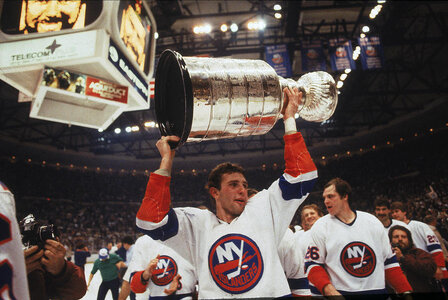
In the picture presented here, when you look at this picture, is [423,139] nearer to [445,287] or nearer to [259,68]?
[445,287]

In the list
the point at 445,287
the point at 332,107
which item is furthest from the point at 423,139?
the point at 332,107

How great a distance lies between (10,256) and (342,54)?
9095mm

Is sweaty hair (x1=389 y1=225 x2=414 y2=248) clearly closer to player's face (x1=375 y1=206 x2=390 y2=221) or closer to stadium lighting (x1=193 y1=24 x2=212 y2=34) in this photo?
player's face (x1=375 y1=206 x2=390 y2=221)

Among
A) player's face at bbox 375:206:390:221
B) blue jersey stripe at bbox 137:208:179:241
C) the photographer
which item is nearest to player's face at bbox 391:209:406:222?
player's face at bbox 375:206:390:221

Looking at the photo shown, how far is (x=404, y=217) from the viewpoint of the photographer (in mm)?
5160

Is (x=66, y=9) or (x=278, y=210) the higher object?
(x=66, y=9)

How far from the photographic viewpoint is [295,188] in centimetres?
170

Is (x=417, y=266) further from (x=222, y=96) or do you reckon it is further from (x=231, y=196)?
(x=222, y=96)

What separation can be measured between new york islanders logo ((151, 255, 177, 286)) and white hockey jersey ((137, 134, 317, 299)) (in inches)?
68.5

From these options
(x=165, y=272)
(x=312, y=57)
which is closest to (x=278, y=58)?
(x=312, y=57)

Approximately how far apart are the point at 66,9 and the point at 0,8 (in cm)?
77

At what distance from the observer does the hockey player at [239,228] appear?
1653mm

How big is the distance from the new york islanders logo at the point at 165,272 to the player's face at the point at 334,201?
181cm

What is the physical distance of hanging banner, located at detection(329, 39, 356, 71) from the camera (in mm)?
8477
